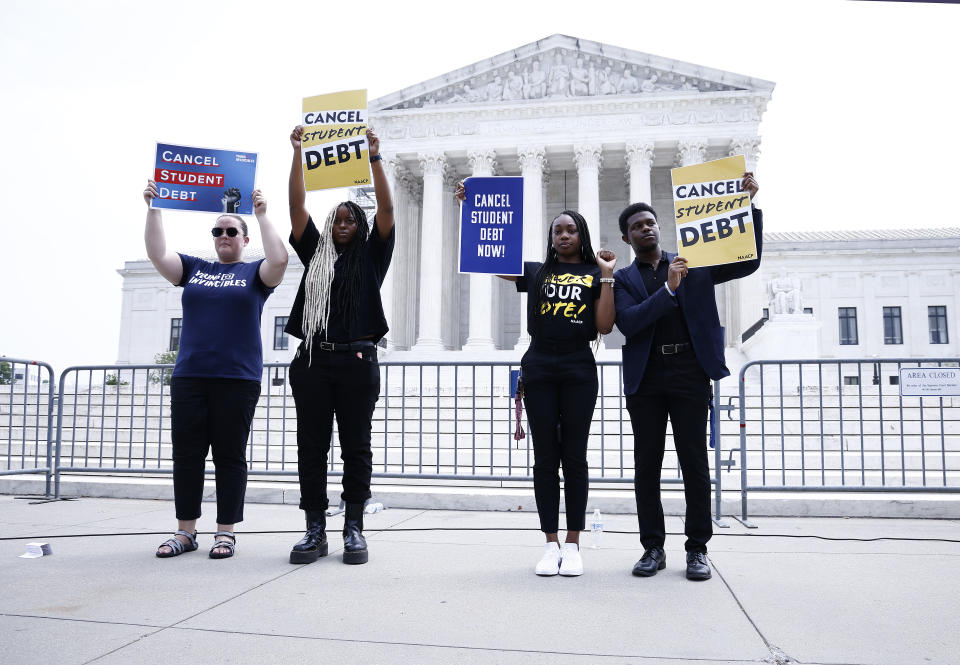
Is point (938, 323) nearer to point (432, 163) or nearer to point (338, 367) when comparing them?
point (432, 163)


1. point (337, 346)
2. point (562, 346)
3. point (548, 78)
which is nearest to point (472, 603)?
point (562, 346)

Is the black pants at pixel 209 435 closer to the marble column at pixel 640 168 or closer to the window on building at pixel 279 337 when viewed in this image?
the marble column at pixel 640 168

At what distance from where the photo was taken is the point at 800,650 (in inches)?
106

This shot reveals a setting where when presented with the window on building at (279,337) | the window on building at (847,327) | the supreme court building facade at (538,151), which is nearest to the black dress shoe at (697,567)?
the supreme court building facade at (538,151)

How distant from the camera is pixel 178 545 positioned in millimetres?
4508

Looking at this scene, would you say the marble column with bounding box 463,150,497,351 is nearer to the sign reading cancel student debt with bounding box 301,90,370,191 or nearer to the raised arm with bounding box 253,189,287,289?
the sign reading cancel student debt with bounding box 301,90,370,191

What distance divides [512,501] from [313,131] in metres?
3.77

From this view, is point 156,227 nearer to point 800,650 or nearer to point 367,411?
point 367,411

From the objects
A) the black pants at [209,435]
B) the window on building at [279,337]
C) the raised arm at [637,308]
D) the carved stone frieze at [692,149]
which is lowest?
the black pants at [209,435]

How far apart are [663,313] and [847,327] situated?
46714 millimetres

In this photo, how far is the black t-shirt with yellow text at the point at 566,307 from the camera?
414cm

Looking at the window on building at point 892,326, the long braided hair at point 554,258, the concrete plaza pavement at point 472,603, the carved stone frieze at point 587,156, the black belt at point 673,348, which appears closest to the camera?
the concrete plaza pavement at point 472,603

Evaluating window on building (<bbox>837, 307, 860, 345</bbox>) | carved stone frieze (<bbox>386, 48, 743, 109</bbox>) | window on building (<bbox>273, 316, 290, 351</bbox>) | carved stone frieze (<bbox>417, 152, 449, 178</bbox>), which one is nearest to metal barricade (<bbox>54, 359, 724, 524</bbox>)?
carved stone frieze (<bbox>417, 152, 449, 178</bbox>)

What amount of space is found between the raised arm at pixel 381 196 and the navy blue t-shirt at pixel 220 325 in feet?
2.92
